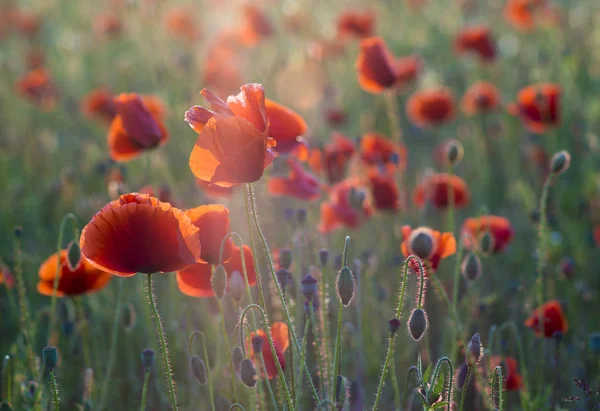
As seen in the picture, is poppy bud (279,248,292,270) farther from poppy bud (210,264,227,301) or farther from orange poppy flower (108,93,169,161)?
orange poppy flower (108,93,169,161)

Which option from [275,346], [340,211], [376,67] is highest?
[376,67]

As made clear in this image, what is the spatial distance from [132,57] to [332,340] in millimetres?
4389

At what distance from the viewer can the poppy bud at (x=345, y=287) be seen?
1611 mm

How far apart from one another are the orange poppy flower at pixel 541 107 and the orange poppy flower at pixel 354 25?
146 cm

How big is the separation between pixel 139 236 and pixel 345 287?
0.47 metres

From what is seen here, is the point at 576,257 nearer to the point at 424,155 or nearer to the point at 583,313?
the point at 583,313

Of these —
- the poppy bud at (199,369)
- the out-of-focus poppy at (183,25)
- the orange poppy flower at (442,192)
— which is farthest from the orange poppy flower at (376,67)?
the out-of-focus poppy at (183,25)

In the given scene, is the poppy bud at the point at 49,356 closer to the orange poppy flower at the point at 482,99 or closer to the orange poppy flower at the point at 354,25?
the orange poppy flower at the point at 482,99

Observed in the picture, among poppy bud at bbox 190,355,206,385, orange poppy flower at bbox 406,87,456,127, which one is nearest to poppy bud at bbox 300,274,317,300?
poppy bud at bbox 190,355,206,385

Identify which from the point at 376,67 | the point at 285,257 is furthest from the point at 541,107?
the point at 285,257

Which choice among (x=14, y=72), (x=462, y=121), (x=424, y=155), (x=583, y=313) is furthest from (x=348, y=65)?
(x=583, y=313)

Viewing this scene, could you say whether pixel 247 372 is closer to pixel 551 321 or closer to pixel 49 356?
pixel 49 356

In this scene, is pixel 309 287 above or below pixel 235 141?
below

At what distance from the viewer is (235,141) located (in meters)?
1.51
